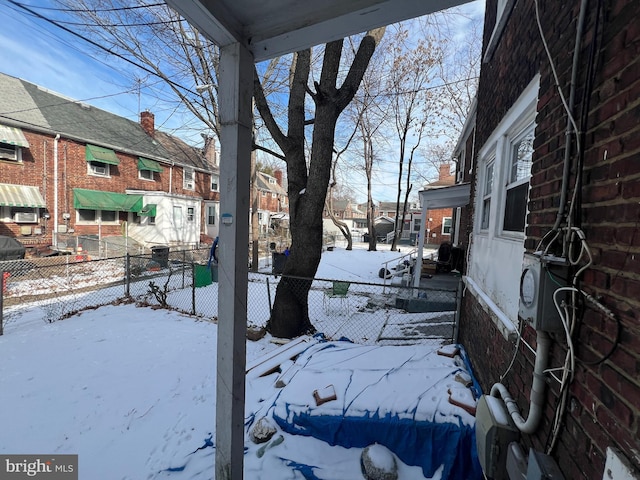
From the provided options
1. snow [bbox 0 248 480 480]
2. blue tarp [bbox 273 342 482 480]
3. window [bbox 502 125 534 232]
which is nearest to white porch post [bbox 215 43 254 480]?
snow [bbox 0 248 480 480]

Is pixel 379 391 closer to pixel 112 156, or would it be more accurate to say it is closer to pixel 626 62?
pixel 626 62

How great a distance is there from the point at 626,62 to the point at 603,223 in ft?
2.13

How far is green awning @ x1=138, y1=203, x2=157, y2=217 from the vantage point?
17231mm

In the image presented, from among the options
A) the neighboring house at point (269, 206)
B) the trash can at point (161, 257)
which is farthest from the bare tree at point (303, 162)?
the neighboring house at point (269, 206)

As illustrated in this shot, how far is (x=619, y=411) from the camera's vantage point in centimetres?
107

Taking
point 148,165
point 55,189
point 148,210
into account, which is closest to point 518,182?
point 55,189

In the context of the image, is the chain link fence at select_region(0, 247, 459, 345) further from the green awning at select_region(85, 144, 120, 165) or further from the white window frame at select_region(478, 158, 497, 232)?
the green awning at select_region(85, 144, 120, 165)

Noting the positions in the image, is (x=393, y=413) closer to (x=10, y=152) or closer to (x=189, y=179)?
(x=10, y=152)

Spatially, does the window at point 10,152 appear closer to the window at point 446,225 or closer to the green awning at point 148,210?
the green awning at point 148,210

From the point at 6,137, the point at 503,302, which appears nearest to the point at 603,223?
the point at 503,302

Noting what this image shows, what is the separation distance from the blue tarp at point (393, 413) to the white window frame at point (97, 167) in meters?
17.5

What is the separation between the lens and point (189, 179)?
21.4 m

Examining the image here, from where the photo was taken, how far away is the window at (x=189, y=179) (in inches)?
824

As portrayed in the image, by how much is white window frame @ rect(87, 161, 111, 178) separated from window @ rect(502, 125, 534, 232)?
1886 centimetres
